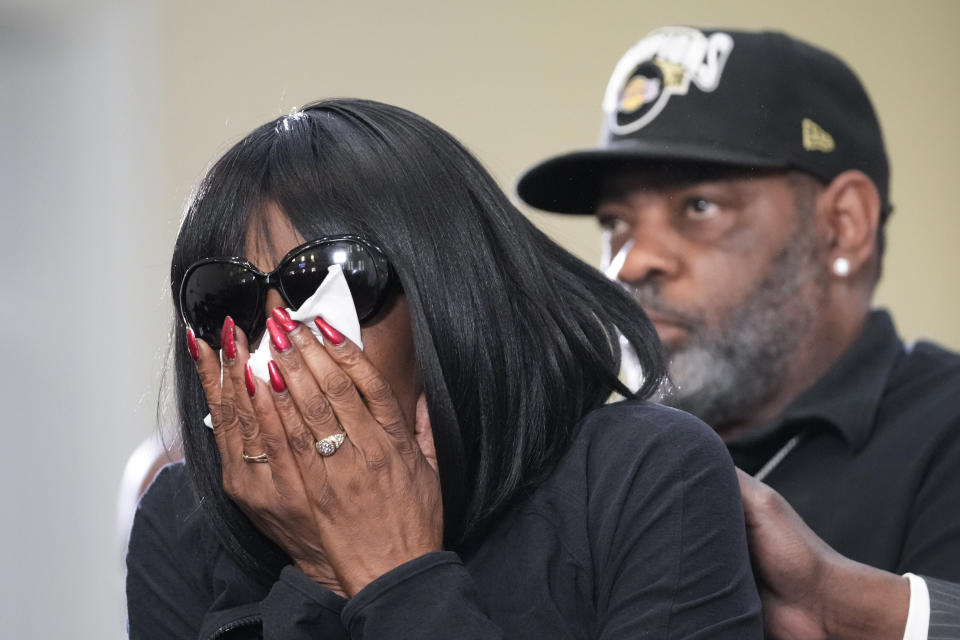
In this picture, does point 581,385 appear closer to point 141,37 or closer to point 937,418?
point 937,418

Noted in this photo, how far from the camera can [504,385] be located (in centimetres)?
113

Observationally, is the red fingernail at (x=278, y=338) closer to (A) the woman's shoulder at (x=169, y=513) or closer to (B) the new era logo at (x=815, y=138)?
(A) the woman's shoulder at (x=169, y=513)

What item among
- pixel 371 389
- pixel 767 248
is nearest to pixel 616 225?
pixel 767 248

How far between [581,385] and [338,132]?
323mm

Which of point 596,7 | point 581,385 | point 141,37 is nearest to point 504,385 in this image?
point 581,385

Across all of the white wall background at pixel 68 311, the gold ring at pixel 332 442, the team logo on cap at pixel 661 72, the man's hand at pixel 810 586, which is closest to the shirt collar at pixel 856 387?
the man's hand at pixel 810 586

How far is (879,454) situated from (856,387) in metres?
0.15

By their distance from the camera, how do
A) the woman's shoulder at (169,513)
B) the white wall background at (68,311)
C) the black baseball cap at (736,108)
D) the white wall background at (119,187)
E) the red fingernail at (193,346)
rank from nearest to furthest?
1. the red fingernail at (193,346)
2. the woman's shoulder at (169,513)
3. the black baseball cap at (736,108)
4. the white wall background at (119,187)
5. the white wall background at (68,311)

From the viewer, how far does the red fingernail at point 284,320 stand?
1.06 meters

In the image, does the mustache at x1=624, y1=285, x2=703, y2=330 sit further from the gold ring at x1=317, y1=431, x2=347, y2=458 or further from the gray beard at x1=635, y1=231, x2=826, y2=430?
the gold ring at x1=317, y1=431, x2=347, y2=458

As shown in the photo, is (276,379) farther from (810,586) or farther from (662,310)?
(662,310)

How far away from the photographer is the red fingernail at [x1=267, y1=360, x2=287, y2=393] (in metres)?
1.06

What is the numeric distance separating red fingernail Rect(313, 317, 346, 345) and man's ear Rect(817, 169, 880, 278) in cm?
97

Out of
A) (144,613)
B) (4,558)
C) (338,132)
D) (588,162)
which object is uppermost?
(338,132)
